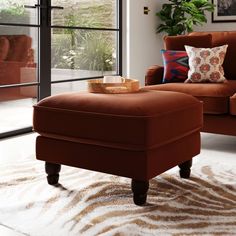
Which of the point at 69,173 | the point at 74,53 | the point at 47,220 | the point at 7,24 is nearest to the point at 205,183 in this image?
the point at 69,173

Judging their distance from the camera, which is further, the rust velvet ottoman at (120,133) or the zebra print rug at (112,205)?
the rust velvet ottoman at (120,133)

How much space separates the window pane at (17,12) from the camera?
12.1ft

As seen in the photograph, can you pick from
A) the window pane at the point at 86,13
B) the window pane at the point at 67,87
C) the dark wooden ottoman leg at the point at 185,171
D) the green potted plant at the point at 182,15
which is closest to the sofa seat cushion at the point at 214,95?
the dark wooden ottoman leg at the point at 185,171

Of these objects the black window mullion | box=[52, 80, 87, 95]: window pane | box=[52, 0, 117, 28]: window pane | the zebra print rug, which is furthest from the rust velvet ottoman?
box=[52, 0, 117, 28]: window pane

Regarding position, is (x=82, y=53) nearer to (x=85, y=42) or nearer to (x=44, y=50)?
(x=85, y=42)

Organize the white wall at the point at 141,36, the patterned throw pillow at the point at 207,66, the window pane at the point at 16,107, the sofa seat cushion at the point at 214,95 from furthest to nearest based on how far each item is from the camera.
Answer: the white wall at the point at 141,36
the window pane at the point at 16,107
the patterned throw pillow at the point at 207,66
the sofa seat cushion at the point at 214,95

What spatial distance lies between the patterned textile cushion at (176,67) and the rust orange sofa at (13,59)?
1.24 metres

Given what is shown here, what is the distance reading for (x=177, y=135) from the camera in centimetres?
215

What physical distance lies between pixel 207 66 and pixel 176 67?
0.32 metres

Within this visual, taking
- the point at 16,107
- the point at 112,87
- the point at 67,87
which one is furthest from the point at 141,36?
the point at 112,87

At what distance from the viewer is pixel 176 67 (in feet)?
12.3

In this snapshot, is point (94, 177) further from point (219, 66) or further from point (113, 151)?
point (219, 66)

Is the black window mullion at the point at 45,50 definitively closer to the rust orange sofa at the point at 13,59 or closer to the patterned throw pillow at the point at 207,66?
the rust orange sofa at the point at 13,59

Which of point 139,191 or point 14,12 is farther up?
point 14,12
